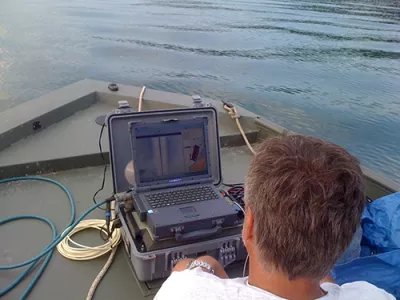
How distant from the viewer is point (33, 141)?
2.94 meters

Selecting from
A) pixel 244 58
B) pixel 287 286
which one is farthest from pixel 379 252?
pixel 244 58

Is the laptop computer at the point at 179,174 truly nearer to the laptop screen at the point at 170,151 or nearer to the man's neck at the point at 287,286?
the laptop screen at the point at 170,151

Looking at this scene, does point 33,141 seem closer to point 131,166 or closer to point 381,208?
point 131,166

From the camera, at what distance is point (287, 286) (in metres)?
0.95

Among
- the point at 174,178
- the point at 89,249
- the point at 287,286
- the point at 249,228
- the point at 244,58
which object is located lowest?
the point at 244,58

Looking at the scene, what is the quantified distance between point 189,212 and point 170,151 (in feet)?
1.18

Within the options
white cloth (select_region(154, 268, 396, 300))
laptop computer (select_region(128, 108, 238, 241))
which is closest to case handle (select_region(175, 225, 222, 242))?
laptop computer (select_region(128, 108, 238, 241))

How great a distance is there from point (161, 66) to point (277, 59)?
335 cm

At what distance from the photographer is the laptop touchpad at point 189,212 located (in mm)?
1700

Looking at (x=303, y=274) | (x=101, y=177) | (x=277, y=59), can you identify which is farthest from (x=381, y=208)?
(x=277, y=59)

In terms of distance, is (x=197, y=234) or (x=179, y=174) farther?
(x=179, y=174)

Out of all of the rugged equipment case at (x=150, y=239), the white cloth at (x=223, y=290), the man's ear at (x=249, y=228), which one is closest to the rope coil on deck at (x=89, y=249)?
the rugged equipment case at (x=150, y=239)

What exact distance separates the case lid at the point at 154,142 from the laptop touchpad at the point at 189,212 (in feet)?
0.76

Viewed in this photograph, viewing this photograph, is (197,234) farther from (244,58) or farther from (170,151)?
(244,58)
